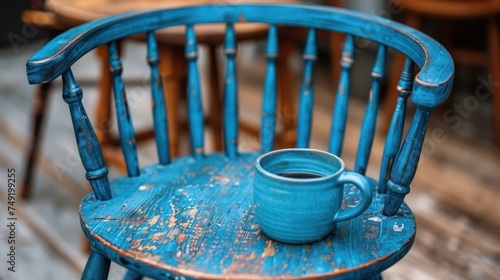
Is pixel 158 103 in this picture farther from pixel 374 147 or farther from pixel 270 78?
pixel 374 147

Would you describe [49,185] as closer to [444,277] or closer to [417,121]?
[444,277]

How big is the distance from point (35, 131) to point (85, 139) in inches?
47.4

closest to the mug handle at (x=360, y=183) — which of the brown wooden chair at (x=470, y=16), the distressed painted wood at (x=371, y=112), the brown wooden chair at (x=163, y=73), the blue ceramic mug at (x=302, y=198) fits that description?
the blue ceramic mug at (x=302, y=198)

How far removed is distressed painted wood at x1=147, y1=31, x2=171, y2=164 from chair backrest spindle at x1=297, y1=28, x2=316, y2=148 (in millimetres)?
259

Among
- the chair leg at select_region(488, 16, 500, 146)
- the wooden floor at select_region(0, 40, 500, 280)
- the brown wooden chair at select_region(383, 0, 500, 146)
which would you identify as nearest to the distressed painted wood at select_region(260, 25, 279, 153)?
the wooden floor at select_region(0, 40, 500, 280)

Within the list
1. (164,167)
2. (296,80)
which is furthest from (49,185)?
(296,80)

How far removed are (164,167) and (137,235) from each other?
274 millimetres

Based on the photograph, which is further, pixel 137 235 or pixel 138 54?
pixel 138 54

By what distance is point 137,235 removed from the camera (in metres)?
0.79

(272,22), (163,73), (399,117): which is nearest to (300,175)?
(399,117)

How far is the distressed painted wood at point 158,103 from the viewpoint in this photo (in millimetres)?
1086

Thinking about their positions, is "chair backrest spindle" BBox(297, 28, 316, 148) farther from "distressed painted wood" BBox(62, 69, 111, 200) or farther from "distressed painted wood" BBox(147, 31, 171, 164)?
"distressed painted wood" BBox(62, 69, 111, 200)

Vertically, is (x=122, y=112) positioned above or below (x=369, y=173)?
above

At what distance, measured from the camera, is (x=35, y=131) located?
77.9 inches
